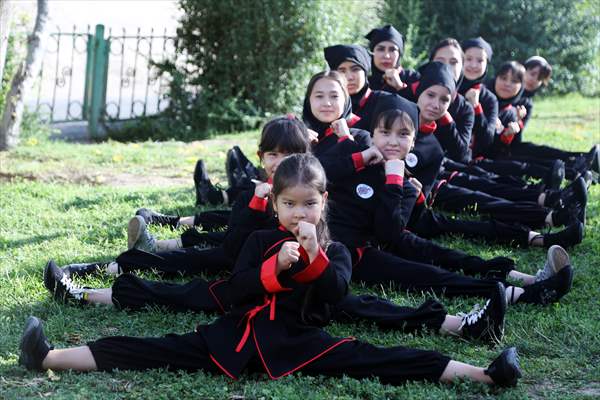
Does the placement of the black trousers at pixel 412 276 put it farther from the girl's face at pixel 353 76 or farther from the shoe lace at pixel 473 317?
the girl's face at pixel 353 76

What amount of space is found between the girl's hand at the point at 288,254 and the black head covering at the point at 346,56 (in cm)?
329

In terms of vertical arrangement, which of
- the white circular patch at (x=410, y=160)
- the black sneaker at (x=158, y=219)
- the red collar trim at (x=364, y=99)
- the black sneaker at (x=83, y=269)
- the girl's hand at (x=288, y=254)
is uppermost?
the red collar trim at (x=364, y=99)

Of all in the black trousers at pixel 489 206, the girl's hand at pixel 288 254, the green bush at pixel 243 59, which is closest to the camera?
the girl's hand at pixel 288 254

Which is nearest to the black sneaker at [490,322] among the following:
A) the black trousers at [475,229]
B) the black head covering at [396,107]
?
the black head covering at [396,107]

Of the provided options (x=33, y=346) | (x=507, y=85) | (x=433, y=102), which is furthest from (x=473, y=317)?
(x=507, y=85)

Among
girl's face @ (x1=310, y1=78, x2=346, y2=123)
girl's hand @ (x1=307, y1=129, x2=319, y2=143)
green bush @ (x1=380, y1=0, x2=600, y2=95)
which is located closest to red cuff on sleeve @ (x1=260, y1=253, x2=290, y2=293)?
girl's hand @ (x1=307, y1=129, x2=319, y2=143)

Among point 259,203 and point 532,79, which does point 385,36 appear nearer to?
point 532,79

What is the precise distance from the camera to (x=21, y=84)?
31.7ft

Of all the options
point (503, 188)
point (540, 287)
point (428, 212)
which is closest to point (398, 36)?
point (503, 188)

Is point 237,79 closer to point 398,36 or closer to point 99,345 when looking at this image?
point 398,36

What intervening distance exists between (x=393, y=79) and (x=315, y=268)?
12.3 feet

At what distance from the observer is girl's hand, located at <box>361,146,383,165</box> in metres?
5.31

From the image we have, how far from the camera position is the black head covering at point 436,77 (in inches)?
259

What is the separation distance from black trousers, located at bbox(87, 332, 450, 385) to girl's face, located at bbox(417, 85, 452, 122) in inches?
108
